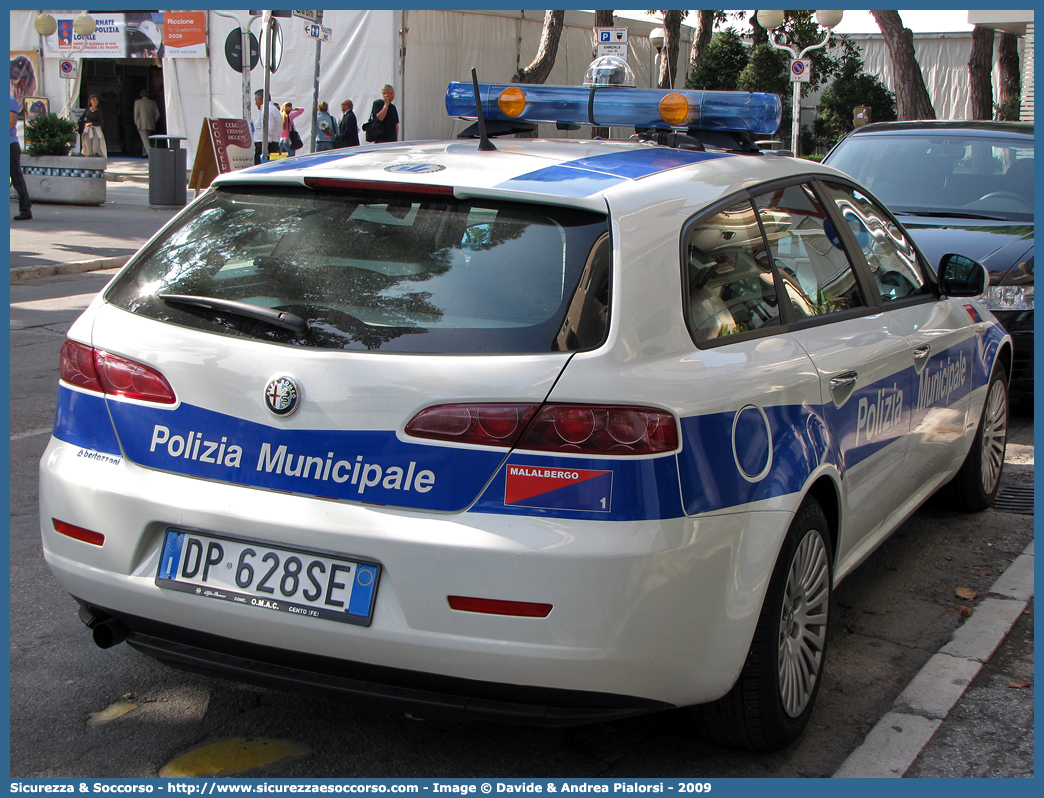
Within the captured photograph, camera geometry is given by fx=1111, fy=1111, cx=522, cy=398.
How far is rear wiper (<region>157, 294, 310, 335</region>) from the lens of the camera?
2680mm

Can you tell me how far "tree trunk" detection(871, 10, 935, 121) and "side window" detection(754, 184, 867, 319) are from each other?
21.3 metres

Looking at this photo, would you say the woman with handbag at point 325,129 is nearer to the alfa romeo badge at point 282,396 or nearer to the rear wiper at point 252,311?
the rear wiper at point 252,311

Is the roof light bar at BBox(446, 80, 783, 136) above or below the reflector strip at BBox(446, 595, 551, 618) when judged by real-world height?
above

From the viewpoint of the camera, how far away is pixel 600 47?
63.5 feet

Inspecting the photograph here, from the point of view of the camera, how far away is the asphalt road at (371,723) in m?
2.95

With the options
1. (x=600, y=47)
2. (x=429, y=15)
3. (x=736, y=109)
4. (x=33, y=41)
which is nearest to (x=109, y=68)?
(x=33, y=41)

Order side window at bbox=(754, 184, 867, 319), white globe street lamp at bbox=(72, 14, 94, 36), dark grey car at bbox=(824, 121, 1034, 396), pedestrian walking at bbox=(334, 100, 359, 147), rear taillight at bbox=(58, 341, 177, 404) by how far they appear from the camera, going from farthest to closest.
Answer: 1. white globe street lamp at bbox=(72, 14, 94, 36)
2. pedestrian walking at bbox=(334, 100, 359, 147)
3. dark grey car at bbox=(824, 121, 1034, 396)
4. side window at bbox=(754, 184, 867, 319)
5. rear taillight at bbox=(58, 341, 177, 404)

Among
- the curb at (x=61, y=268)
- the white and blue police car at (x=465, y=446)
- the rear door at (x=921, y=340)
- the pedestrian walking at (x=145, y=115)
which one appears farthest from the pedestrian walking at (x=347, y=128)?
the white and blue police car at (x=465, y=446)

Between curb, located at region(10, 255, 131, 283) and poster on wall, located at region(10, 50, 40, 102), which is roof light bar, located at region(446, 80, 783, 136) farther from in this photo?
poster on wall, located at region(10, 50, 40, 102)

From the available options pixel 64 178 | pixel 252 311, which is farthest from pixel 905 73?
pixel 252 311

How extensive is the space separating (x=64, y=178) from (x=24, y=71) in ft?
52.6

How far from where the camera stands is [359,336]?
2635 mm

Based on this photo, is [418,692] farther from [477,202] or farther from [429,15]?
[429,15]

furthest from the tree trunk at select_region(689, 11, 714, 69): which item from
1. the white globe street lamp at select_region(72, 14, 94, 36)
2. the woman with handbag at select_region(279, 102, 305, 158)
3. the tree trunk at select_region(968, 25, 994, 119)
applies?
the white globe street lamp at select_region(72, 14, 94, 36)
